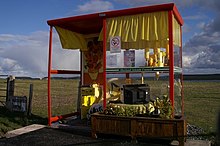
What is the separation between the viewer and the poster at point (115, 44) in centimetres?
740

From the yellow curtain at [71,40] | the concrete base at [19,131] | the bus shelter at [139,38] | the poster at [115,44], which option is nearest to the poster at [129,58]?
the bus shelter at [139,38]

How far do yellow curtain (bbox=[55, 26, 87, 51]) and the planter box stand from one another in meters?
3.61

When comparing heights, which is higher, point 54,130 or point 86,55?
point 86,55

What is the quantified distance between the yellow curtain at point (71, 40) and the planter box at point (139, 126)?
361 centimetres

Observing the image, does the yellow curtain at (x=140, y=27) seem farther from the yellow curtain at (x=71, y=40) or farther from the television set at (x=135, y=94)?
the yellow curtain at (x=71, y=40)

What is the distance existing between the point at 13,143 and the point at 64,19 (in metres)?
4.05

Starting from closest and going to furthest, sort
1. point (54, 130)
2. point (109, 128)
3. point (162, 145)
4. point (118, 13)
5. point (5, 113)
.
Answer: point (162, 145) < point (109, 128) < point (118, 13) < point (54, 130) < point (5, 113)

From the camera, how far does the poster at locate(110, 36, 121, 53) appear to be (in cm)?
740

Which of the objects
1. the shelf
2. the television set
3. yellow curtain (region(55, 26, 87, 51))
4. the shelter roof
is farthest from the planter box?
yellow curtain (region(55, 26, 87, 51))

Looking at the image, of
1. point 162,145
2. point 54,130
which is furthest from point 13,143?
point 162,145

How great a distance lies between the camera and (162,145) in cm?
616

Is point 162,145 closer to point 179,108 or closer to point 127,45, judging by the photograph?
point 179,108

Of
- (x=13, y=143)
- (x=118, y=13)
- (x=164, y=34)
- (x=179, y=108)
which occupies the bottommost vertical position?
(x=13, y=143)

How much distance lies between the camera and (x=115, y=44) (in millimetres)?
7449
